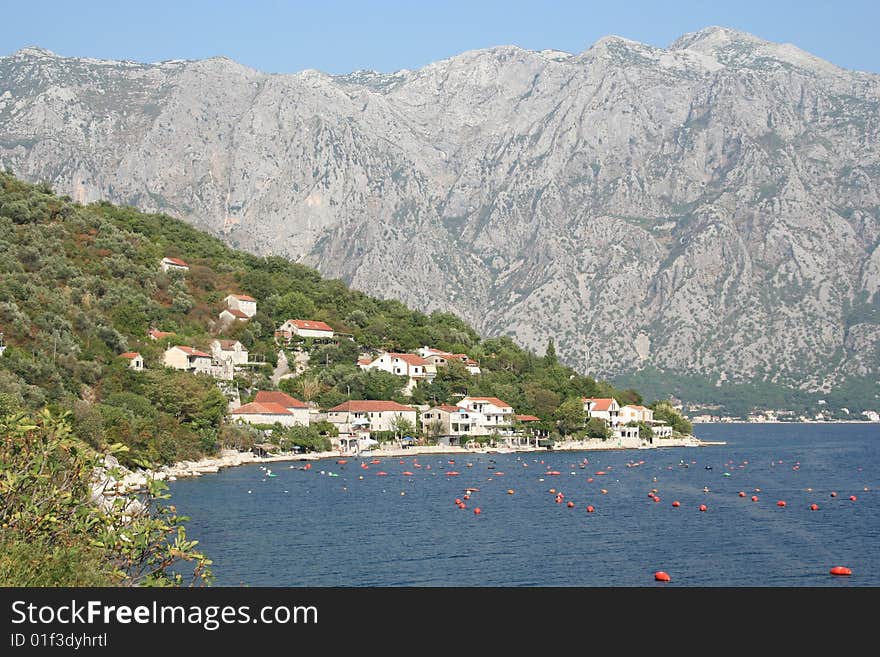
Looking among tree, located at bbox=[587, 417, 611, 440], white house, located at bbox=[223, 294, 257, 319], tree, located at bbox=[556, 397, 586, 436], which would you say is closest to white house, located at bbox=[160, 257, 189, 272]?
white house, located at bbox=[223, 294, 257, 319]

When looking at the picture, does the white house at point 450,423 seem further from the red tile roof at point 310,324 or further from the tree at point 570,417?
the red tile roof at point 310,324

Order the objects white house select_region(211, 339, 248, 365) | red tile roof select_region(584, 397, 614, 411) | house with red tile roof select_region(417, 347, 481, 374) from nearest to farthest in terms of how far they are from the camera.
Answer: white house select_region(211, 339, 248, 365)
red tile roof select_region(584, 397, 614, 411)
house with red tile roof select_region(417, 347, 481, 374)

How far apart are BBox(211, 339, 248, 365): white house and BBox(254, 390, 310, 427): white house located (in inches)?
378

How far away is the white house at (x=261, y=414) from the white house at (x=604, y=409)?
44098mm

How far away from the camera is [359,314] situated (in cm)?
15288

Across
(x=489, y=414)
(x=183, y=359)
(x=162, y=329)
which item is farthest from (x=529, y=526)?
(x=162, y=329)

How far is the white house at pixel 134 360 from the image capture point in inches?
4210

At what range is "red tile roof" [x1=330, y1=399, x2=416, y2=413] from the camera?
121688 millimetres

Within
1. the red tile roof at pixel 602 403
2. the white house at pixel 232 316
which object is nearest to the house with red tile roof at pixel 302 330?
the white house at pixel 232 316

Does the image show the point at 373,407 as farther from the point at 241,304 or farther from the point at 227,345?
the point at 241,304

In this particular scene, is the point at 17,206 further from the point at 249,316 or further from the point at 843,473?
the point at 843,473

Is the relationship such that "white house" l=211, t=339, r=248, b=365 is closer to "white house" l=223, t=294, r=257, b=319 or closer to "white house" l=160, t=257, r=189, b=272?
"white house" l=223, t=294, r=257, b=319

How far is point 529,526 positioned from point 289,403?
57247 mm

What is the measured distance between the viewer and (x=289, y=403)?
383ft
